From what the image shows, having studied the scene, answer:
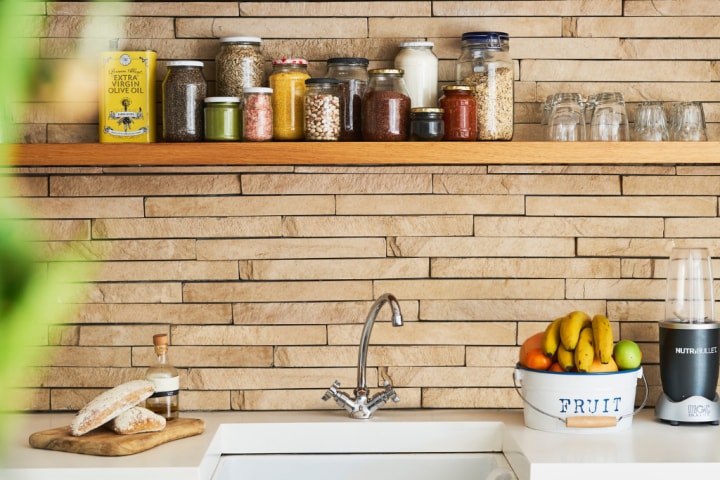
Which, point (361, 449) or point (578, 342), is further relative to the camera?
point (361, 449)

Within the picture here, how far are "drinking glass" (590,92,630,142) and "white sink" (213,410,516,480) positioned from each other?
2.33 ft

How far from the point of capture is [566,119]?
196 centimetres

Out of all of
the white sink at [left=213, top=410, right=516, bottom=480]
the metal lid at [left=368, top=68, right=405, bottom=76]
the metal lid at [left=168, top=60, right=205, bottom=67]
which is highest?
the metal lid at [left=168, top=60, right=205, bottom=67]

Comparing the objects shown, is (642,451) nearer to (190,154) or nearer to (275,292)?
(275,292)

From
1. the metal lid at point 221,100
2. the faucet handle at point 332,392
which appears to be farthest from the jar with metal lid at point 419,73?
the faucet handle at point 332,392

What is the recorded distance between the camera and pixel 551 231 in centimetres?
211

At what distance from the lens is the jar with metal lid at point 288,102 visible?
1.91 meters

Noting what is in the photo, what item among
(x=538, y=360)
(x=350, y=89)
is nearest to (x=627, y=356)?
(x=538, y=360)

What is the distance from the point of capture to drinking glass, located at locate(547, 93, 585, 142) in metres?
1.95

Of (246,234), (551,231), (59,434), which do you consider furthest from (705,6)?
(59,434)

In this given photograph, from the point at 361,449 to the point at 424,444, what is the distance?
0.48ft

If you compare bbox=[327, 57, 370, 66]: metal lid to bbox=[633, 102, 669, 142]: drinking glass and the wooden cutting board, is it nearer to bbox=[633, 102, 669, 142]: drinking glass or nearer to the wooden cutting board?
bbox=[633, 102, 669, 142]: drinking glass

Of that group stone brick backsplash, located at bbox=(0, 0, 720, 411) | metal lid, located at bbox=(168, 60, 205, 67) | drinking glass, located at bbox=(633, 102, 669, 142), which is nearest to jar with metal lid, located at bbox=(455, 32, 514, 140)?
stone brick backsplash, located at bbox=(0, 0, 720, 411)

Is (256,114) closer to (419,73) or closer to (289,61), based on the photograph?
(289,61)
